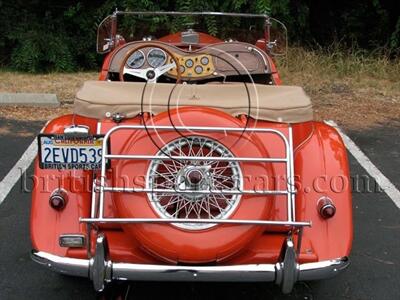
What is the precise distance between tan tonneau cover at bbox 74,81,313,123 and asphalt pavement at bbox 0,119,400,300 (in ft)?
3.04

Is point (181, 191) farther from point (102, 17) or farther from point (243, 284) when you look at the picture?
point (102, 17)

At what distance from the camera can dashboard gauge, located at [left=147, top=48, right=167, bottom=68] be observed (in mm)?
4098

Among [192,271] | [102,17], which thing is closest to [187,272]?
[192,271]

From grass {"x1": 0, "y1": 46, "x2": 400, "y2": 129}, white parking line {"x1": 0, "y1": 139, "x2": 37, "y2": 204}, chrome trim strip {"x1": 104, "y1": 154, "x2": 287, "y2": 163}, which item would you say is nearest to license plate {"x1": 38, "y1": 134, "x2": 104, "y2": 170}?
chrome trim strip {"x1": 104, "y1": 154, "x2": 287, "y2": 163}

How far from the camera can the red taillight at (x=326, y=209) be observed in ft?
9.56

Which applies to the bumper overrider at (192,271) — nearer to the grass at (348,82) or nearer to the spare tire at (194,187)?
the spare tire at (194,187)

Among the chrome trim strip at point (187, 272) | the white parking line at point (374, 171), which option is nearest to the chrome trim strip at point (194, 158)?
the chrome trim strip at point (187, 272)

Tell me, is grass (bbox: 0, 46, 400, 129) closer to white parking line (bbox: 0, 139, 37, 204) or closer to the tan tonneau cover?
white parking line (bbox: 0, 139, 37, 204)

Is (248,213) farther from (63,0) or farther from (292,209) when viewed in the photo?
(63,0)

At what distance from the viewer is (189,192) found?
8.51 feet

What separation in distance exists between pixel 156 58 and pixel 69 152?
1577mm

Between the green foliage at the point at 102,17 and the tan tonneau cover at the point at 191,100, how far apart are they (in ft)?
19.8

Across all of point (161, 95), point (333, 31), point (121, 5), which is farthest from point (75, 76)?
point (161, 95)

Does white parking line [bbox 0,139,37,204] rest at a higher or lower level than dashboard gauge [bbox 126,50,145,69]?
lower
